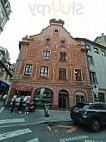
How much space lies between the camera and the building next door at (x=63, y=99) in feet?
36.8

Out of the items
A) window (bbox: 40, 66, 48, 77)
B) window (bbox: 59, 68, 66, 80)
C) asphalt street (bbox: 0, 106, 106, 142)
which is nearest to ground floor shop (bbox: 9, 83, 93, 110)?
window (bbox: 59, 68, 66, 80)

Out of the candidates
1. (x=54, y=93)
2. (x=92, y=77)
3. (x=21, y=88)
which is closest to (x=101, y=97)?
(x=92, y=77)

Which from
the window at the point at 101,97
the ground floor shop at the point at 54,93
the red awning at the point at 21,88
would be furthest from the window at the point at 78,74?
the red awning at the point at 21,88

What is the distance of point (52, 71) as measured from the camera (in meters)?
12.6

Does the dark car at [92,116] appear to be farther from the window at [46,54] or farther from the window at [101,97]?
the window at [46,54]

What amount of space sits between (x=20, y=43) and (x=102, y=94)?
17732 millimetres

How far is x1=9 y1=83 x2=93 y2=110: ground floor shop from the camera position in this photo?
10795 mm

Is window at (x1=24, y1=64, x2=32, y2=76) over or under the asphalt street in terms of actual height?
over

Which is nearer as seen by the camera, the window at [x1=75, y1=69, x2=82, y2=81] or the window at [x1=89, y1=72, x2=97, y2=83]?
the window at [x1=75, y1=69, x2=82, y2=81]

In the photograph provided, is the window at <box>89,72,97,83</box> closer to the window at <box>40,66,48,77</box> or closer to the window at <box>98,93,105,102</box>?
the window at <box>98,93,105,102</box>

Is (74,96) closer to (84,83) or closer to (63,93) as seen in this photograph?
(63,93)

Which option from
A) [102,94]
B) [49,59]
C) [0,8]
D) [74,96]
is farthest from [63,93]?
[0,8]

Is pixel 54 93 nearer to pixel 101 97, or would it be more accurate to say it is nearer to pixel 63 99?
pixel 63 99

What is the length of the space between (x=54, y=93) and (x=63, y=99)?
1.70 metres
